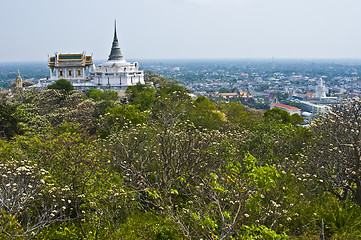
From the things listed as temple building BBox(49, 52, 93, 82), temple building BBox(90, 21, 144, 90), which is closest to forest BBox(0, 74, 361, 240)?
temple building BBox(90, 21, 144, 90)

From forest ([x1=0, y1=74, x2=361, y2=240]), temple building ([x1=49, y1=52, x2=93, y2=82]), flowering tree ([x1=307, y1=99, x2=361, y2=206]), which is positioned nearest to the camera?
forest ([x1=0, y1=74, x2=361, y2=240])

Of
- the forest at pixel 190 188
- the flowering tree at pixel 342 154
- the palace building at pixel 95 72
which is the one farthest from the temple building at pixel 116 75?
the flowering tree at pixel 342 154

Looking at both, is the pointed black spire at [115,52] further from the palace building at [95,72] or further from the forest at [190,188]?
the forest at [190,188]

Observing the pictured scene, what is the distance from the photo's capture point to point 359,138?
990 cm

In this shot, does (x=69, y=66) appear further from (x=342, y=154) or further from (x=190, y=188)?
(x=342, y=154)

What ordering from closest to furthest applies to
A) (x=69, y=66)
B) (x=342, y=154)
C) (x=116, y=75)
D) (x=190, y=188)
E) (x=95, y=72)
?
(x=342, y=154)
(x=190, y=188)
(x=116, y=75)
(x=95, y=72)
(x=69, y=66)

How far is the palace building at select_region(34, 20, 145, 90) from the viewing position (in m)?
40.1

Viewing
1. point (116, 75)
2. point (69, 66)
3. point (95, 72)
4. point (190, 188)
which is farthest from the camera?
point (69, 66)

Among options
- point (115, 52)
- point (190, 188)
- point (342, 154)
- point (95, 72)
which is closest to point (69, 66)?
point (95, 72)

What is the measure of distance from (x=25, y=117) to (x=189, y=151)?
53.7ft

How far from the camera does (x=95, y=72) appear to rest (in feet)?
136

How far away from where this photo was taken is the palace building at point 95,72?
132ft

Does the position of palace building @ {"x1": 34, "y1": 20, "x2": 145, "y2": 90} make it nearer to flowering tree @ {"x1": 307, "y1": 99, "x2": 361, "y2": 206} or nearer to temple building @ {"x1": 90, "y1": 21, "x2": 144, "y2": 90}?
temple building @ {"x1": 90, "y1": 21, "x2": 144, "y2": 90}

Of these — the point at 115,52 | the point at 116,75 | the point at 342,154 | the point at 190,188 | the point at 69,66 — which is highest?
the point at 115,52
